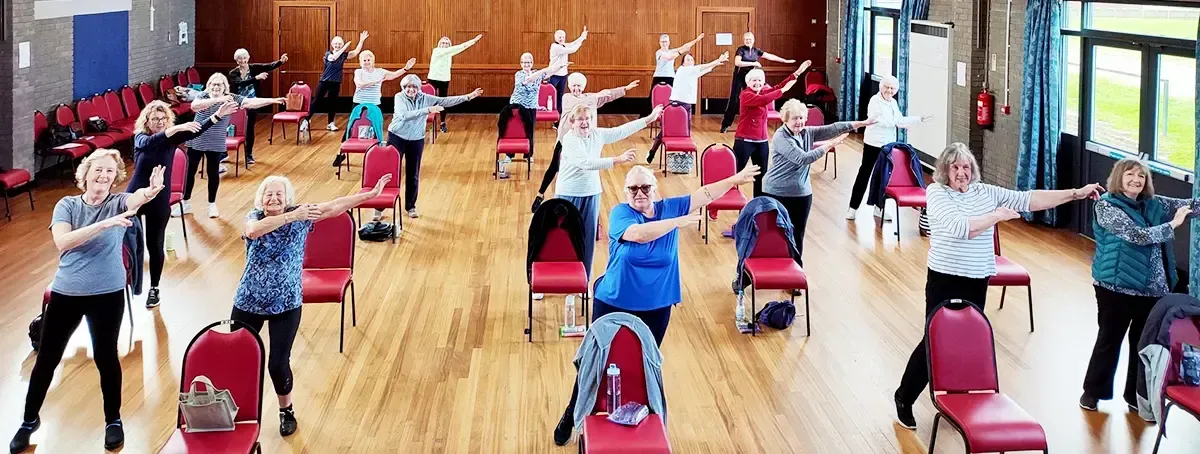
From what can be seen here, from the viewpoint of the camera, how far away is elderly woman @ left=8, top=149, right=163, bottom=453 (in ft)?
19.1

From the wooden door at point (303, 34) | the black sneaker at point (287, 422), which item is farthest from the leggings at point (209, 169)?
the wooden door at point (303, 34)

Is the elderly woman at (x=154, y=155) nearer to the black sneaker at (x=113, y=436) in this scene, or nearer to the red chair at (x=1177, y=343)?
the black sneaker at (x=113, y=436)

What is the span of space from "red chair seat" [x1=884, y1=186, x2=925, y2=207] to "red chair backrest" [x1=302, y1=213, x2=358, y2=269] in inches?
204

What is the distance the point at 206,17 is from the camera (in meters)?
20.1

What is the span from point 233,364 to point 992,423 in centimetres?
341

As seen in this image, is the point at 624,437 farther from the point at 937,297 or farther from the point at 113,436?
the point at 113,436

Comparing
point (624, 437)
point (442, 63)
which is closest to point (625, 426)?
point (624, 437)

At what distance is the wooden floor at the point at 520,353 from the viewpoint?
6293 mm

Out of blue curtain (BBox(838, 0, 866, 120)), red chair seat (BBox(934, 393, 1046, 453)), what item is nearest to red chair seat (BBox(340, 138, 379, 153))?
blue curtain (BBox(838, 0, 866, 120))

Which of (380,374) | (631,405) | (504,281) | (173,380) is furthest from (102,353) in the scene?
(504,281)

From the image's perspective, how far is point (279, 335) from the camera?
19.8 feet

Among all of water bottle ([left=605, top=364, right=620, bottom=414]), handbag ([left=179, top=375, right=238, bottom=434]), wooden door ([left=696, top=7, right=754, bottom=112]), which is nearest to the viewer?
handbag ([left=179, top=375, right=238, bottom=434])

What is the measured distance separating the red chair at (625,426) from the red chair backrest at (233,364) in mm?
1480

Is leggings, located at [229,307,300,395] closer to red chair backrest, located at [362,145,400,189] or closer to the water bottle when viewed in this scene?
the water bottle
